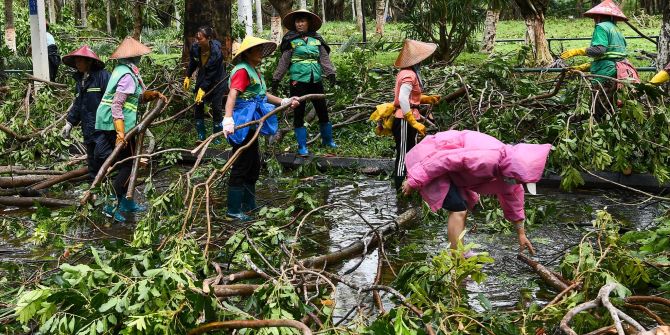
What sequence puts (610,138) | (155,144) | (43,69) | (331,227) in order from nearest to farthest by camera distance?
(331,227) → (610,138) → (155,144) → (43,69)

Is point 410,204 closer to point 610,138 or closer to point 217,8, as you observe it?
point 610,138

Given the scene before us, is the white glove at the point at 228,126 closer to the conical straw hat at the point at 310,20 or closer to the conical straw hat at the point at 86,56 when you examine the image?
the conical straw hat at the point at 86,56

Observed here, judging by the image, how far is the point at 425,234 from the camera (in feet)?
25.3

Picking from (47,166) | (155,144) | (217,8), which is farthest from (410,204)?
(217,8)

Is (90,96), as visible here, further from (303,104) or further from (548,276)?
(548,276)

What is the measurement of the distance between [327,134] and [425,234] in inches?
144

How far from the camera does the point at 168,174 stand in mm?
11289

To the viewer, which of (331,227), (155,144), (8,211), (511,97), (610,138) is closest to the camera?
(331,227)

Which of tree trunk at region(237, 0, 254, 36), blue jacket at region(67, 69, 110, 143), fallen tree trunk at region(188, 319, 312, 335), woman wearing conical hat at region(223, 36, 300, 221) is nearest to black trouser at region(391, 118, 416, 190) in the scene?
woman wearing conical hat at region(223, 36, 300, 221)

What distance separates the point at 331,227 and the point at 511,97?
10.9ft

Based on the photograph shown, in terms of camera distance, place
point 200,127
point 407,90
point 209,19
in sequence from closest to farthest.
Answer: point 407,90, point 200,127, point 209,19

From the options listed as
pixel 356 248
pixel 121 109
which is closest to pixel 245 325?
pixel 356 248

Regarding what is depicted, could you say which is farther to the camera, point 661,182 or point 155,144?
point 155,144

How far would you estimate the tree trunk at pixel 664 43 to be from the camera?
10688 millimetres
